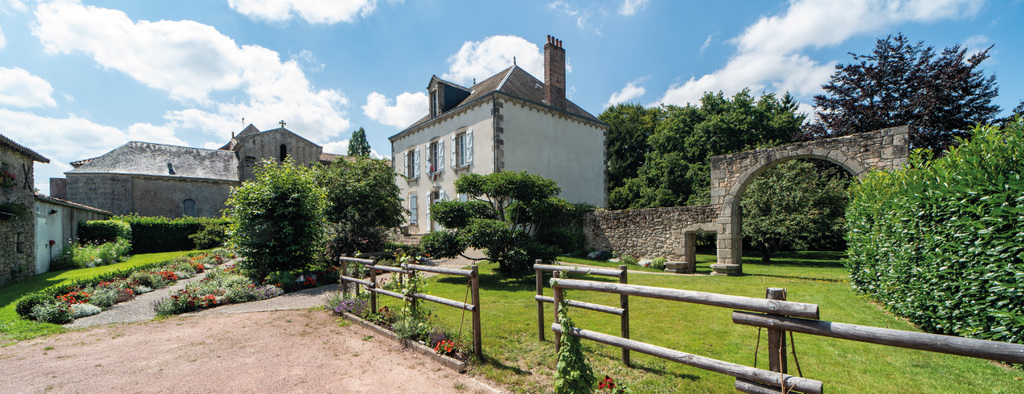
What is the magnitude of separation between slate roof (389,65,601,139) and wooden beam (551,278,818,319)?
45.9 feet

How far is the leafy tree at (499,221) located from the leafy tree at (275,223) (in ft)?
11.0

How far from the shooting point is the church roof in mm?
26734

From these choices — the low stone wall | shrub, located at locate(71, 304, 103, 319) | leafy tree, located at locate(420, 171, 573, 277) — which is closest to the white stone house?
the low stone wall

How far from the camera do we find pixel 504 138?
16859 millimetres

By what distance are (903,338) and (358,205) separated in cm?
1419

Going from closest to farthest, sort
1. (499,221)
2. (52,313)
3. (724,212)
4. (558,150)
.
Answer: (52,313), (499,221), (724,212), (558,150)

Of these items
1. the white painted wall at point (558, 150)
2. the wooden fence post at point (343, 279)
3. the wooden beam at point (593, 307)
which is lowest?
the wooden fence post at point (343, 279)

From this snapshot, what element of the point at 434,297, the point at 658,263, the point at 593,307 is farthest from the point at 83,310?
the point at 658,263

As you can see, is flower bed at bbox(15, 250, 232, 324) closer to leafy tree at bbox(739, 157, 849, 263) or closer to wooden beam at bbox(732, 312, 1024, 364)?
wooden beam at bbox(732, 312, 1024, 364)

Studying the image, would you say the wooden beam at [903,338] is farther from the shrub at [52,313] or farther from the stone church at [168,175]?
the stone church at [168,175]

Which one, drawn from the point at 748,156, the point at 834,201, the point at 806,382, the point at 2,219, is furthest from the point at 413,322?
the point at 834,201

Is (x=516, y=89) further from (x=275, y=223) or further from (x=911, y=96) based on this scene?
(x=911, y=96)

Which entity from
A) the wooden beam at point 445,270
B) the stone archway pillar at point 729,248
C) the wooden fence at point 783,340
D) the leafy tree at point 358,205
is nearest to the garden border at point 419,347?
the wooden beam at point 445,270

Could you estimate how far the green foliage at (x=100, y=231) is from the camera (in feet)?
58.7
